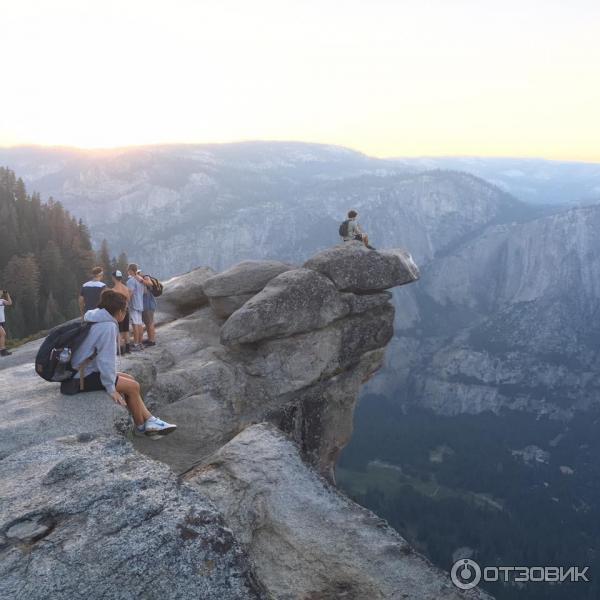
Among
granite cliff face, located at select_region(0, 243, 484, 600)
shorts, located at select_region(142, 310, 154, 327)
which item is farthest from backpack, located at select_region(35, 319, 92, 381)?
shorts, located at select_region(142, 310, 154, 327)

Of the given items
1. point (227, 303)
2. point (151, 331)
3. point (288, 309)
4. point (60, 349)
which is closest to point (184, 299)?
point (227, 303)

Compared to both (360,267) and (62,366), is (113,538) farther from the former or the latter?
(360,267)

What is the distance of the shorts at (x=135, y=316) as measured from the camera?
20609mm

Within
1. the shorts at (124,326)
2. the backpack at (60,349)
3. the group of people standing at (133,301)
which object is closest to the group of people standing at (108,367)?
the backpack at (60,349)

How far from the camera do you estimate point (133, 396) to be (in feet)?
42.4

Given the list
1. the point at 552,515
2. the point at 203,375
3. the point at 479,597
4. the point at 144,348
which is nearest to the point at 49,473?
the point at 479,597

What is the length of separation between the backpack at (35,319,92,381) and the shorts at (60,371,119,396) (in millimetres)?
541

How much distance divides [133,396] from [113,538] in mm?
5753

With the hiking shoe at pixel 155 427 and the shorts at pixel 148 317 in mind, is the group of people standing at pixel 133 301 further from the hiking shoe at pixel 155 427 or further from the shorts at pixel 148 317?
the hiking shoe at pixel 155 427

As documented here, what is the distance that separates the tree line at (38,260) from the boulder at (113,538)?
96.1 metres

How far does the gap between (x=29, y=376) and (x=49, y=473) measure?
859 cm

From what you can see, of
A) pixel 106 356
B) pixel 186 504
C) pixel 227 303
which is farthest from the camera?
pixel 227 303

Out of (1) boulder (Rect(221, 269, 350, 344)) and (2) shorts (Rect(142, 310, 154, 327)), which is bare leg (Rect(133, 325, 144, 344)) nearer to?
(2) shorts (Rect(142, 310, 154, 327))

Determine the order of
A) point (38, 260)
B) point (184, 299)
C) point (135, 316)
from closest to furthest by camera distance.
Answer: point (135, 316) < point (184, 299) < point (38, 260)
